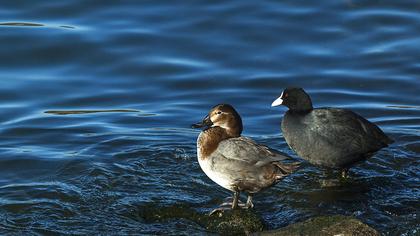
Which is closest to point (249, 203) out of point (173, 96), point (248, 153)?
point (248, 153)

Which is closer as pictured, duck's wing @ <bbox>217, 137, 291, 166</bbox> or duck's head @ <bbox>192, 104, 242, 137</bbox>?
duck's wing @ <bbox>217, 137, 291, 166</bbox>

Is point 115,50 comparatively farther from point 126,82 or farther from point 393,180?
point 393,180

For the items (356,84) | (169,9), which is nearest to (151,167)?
(356,84)

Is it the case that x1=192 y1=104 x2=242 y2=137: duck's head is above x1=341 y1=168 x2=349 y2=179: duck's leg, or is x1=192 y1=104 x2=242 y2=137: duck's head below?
above

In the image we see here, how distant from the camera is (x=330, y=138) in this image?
9.59m

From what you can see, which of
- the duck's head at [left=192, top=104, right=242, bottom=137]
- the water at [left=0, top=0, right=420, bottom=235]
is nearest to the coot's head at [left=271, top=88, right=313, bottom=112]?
the water at [left=0, top=0, right=420, bottom=235]

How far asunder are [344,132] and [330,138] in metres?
0.17

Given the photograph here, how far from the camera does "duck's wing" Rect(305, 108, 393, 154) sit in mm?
9594

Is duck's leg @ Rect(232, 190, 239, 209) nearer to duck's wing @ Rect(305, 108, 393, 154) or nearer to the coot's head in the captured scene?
duck's wing @ Rect(305, 108, 393, 154)

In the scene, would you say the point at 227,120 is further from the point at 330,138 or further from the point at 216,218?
the point at 330,138

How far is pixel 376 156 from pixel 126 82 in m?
4.39

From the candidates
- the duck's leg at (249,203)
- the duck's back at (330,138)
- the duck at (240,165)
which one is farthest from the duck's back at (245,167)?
the duck's back at (330,138)

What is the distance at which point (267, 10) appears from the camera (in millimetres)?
15836

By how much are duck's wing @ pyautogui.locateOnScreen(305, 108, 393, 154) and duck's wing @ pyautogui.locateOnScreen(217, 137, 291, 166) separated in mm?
1121
